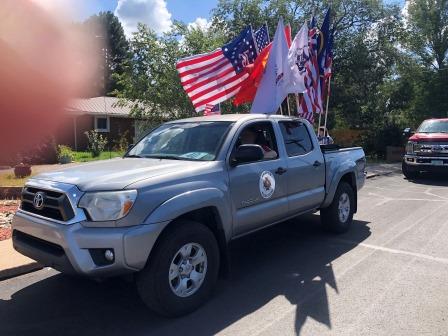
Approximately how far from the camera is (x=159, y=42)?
582 inches

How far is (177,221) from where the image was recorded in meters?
4.12

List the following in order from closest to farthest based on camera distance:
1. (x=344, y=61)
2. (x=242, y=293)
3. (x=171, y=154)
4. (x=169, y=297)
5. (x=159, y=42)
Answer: (x=169, y=297) < (x=242, y=293) < (x=171, y=154) < (x=159, y=42) < (x=344, y=61)

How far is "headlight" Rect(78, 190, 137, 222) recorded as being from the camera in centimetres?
373

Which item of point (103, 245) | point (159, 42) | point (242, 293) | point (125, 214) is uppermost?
point (159, 42)

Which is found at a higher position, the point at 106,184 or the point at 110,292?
the point at 106,184

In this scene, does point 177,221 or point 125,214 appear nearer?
point 125,214

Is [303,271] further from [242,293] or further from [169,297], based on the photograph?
[169,297]

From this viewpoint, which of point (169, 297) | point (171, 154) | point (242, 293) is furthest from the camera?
point (171, 154)

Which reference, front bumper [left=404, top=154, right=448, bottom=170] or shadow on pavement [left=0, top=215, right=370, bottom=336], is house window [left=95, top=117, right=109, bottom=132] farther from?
shadow on pavement [left=0, top=215, right=370, bottom=336]

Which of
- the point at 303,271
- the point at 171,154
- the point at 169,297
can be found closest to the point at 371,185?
the point at 303,271

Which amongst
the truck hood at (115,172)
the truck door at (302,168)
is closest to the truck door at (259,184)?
the truck door at (302,168)

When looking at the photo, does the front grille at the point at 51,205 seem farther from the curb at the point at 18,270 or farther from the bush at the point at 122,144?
the bush at the point at 122,144

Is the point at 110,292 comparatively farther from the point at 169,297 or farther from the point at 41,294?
the point at 169,297

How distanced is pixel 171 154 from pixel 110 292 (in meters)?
1.57
